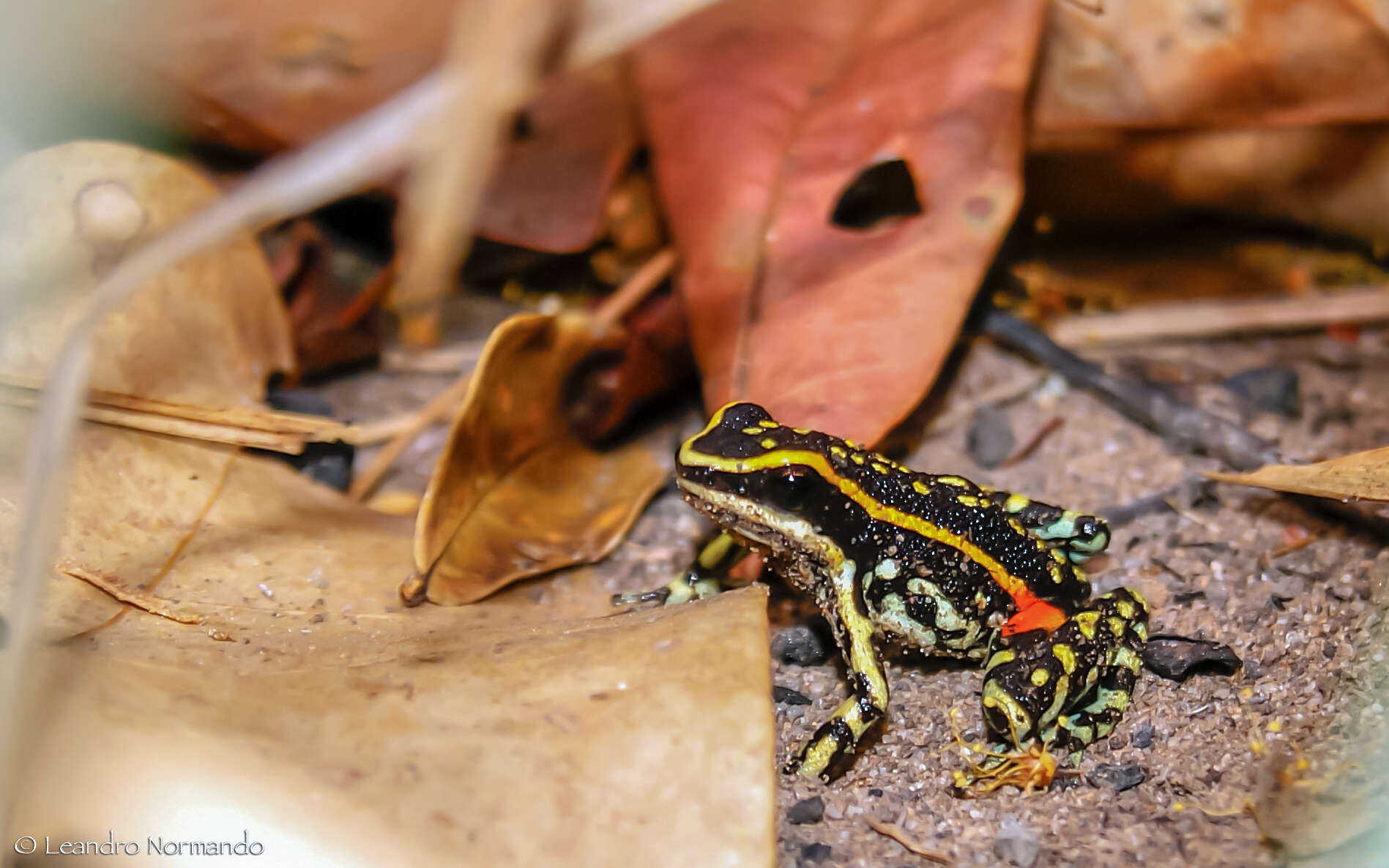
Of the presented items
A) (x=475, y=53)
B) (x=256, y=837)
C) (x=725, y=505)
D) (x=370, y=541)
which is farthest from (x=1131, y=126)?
(x=256, y=837)

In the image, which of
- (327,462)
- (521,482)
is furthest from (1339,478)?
(327,462)

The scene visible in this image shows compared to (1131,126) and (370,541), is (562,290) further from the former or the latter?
(1131,126)

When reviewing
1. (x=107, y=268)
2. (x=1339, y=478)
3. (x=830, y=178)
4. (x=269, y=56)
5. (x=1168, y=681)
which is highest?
(x=269, y=56)

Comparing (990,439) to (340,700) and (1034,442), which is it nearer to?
(1034,442)

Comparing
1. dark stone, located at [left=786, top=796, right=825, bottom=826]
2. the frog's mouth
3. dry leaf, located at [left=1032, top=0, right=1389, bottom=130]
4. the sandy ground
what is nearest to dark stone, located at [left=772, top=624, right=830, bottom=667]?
the sandy ground

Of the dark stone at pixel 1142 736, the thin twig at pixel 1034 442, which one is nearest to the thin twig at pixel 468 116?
the dark stone at pixel 1142 736

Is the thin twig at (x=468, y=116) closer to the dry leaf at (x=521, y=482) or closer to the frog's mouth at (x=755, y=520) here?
the dry leaf at (x=521, y=482)
